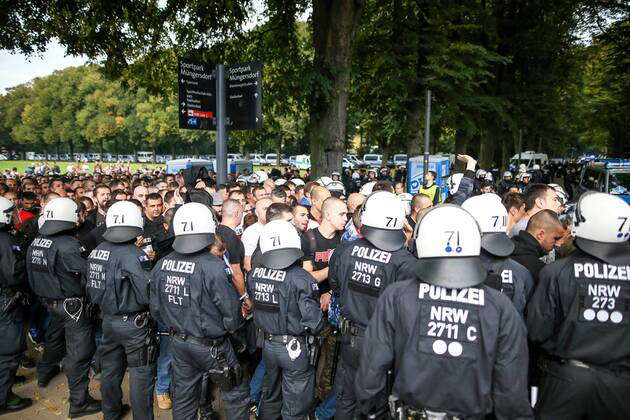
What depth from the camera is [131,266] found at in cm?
435

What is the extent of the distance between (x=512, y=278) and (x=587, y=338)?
0.65m

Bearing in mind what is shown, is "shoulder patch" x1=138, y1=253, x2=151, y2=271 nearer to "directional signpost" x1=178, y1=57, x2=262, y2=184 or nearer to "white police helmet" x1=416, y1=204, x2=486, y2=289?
"white police helmet" x1=416, y1=204, x2=486, y2=289

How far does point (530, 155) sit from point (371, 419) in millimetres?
39150

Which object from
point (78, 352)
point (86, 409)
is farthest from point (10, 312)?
point (86, 409)

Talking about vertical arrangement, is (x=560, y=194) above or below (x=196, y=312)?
above

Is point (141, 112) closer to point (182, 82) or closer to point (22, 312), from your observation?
point (182, 82)

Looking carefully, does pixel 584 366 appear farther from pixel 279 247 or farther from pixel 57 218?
pixel 57 218

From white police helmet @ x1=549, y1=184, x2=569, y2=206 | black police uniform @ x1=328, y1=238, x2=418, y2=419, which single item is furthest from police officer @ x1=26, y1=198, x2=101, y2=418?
white police helmet @ x1=549, y1=184, x2=569, y2=206

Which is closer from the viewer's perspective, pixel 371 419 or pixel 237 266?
pixel 371 419

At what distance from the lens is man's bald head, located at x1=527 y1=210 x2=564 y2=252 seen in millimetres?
4336

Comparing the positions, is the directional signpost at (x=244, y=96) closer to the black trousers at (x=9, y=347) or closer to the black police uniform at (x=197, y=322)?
the black trousers at (x=9, y=347)

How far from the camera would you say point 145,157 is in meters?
81.5

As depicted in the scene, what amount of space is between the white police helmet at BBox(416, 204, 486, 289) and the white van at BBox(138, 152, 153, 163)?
266ft

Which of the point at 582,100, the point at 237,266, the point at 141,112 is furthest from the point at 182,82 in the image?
the point at 141,112
